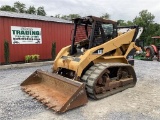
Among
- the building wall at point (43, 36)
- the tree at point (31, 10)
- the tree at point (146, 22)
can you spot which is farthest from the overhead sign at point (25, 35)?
the tree at point (31, 10)

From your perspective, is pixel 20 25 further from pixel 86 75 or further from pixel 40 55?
pixel 86 75

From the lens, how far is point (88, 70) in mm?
5410

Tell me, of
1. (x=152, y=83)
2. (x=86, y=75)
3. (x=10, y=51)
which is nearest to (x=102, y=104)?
(x=86, y=75)

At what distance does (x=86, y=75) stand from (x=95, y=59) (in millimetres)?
683

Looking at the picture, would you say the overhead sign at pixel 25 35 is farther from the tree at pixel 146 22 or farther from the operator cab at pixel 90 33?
the tree at pixel 146 22

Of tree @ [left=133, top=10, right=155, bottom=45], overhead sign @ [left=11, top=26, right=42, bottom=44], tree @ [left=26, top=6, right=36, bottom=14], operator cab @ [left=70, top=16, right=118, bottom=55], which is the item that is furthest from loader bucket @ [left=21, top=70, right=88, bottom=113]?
tree @ [left=26, top=6, right=36, bottom=14]

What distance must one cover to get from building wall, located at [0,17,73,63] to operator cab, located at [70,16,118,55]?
5564 millimetres

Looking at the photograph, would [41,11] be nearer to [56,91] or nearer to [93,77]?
[56,91]

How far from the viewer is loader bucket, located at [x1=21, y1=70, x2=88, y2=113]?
14.6ft

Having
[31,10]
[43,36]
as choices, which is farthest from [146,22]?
[31,10]

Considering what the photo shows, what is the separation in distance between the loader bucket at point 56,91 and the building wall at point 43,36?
206 inches

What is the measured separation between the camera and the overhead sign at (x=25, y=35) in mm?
10939

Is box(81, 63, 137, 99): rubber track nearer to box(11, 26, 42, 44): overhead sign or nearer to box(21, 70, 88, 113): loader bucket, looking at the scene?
box(21, 70, 88, 113): loader bucket

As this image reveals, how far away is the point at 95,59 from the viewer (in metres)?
5.73
